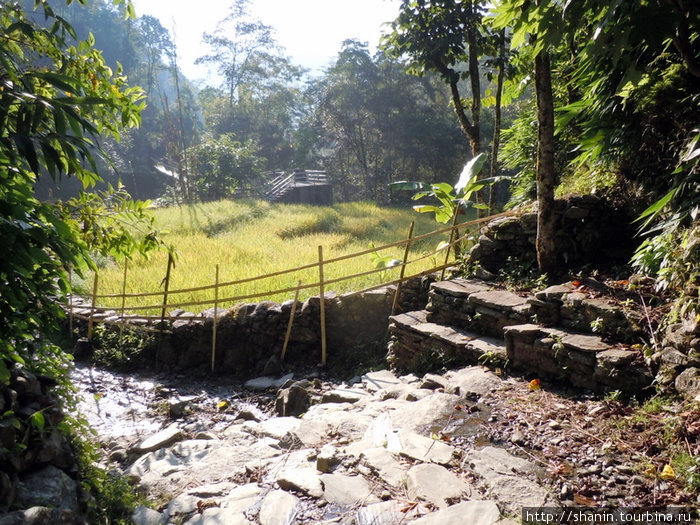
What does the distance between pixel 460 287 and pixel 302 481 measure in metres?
2.64

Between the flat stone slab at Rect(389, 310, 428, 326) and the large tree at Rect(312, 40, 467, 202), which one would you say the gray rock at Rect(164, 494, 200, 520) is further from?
the large tree at Rect(312, 40, 467, 202)

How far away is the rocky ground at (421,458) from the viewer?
253 centimetres

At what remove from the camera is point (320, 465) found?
3.10 meters

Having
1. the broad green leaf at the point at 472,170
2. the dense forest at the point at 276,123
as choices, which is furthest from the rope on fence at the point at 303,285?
the dense forest at the point at 276,123

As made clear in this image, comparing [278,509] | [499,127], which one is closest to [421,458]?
[278,509]

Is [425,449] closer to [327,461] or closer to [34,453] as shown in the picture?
[327,461]

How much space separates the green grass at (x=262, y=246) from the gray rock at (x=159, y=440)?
5.25 ft

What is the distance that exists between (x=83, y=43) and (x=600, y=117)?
13.3 feet

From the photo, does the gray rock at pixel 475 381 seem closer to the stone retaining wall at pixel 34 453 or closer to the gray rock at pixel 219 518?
the gray rock at pixel 219 518

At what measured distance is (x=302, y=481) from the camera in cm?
297

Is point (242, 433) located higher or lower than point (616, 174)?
lower

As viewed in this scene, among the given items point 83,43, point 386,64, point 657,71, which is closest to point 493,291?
point 657,71

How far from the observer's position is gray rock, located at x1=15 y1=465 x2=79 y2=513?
2559mm

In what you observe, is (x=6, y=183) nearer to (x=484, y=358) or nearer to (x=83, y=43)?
(x=83, y=43)
